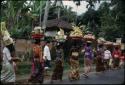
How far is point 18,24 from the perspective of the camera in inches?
1077

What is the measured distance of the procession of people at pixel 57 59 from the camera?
47.6ft

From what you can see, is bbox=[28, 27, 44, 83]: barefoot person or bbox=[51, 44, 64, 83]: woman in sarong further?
bbox=[51, 44, 64, 83]: woman in sarong

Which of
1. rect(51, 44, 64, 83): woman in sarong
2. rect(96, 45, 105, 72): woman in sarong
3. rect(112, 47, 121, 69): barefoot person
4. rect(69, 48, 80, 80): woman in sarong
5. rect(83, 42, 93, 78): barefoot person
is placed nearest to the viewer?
rect(51, 44, 64, 83): woman in sarong

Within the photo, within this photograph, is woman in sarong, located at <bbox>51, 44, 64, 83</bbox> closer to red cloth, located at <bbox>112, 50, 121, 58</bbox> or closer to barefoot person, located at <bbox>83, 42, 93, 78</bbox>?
barefoot person, located at <bbox>83, 42, 93, 78</bbox>

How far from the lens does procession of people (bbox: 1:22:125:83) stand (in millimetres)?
14500

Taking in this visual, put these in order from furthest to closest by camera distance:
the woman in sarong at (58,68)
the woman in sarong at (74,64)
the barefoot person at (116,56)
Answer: the barefoot person at (116,56)
the woman in sarong at (74,64)
the woman in sarong at (58,68)

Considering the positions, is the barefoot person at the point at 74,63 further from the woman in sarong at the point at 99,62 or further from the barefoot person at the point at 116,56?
the barefoot person at the point at 116,56

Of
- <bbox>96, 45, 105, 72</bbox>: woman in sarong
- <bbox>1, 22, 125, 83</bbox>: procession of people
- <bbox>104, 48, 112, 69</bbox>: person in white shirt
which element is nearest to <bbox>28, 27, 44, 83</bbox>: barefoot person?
<bbox>1, 22, 125, 83</bbox>: procession of people

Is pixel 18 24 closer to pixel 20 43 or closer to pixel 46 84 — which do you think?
pixel 20 43

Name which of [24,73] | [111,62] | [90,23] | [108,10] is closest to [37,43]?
[24,73]

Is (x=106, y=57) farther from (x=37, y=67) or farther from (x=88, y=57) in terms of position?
(x=37, y=67)

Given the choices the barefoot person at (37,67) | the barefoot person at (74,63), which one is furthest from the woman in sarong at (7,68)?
the barefoot person at (74,63)

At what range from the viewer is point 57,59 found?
17.8m

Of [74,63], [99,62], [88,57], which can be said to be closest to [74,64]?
[74,63]
